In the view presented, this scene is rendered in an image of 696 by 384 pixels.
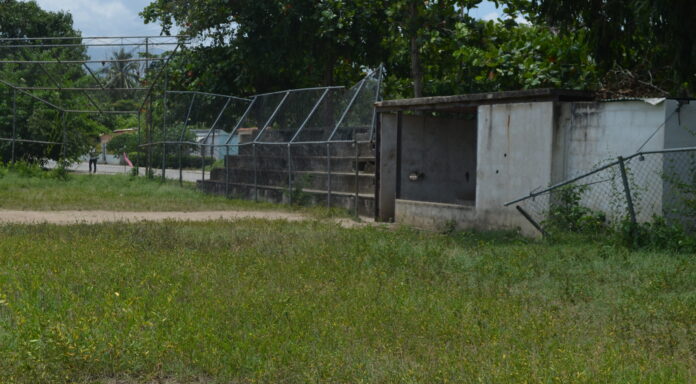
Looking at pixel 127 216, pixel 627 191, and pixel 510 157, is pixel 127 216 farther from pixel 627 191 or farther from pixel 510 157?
pixel 627 191

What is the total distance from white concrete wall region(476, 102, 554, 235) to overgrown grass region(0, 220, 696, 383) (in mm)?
1642

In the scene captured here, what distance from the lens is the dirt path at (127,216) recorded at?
14320 millimetres

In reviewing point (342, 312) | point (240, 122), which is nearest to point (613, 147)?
point (342, 312)

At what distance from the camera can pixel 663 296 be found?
24.5ft

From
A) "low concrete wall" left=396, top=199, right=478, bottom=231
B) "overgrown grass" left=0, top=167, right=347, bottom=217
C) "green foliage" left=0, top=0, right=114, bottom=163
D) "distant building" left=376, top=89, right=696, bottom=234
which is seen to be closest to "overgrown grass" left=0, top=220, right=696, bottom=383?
"distant building" left=376, top=89, right=696, bottom=234

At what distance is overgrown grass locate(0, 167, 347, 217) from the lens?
17448mm

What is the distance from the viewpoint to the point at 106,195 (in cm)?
2061

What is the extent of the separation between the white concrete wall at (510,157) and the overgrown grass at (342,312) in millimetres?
1642

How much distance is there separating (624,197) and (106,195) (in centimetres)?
1358

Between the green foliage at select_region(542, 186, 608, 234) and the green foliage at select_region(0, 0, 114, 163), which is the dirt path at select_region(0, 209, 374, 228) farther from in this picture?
the green foliage at select_region(0, 0, 114, 163)

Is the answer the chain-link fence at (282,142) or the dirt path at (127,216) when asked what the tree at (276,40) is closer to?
the chain-link fence at (282,142)

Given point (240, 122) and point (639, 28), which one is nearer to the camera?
point (639, 28)

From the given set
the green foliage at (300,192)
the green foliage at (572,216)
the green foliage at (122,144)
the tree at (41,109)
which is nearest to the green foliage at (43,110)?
A: the tree at (41,109)

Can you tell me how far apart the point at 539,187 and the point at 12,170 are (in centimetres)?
2011
